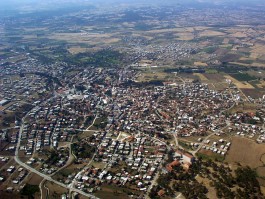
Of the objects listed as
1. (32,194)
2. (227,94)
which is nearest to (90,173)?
(32,194)

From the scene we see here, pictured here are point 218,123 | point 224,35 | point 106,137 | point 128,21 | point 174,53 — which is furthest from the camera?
point 128,21

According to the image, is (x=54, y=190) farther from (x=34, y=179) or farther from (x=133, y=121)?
(x=133, y=121)

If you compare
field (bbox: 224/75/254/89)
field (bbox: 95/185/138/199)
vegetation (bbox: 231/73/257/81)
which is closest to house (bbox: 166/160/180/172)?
field (bbox: 95/185/138/199)

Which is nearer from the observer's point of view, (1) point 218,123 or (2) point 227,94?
(1) point 218,123

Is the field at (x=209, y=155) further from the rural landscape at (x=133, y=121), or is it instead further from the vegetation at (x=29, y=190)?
the vegetation at (x=29, y=190)

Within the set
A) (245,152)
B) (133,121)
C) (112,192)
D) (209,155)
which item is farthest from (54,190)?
(245,152)

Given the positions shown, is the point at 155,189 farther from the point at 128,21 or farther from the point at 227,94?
the point at 128,21
